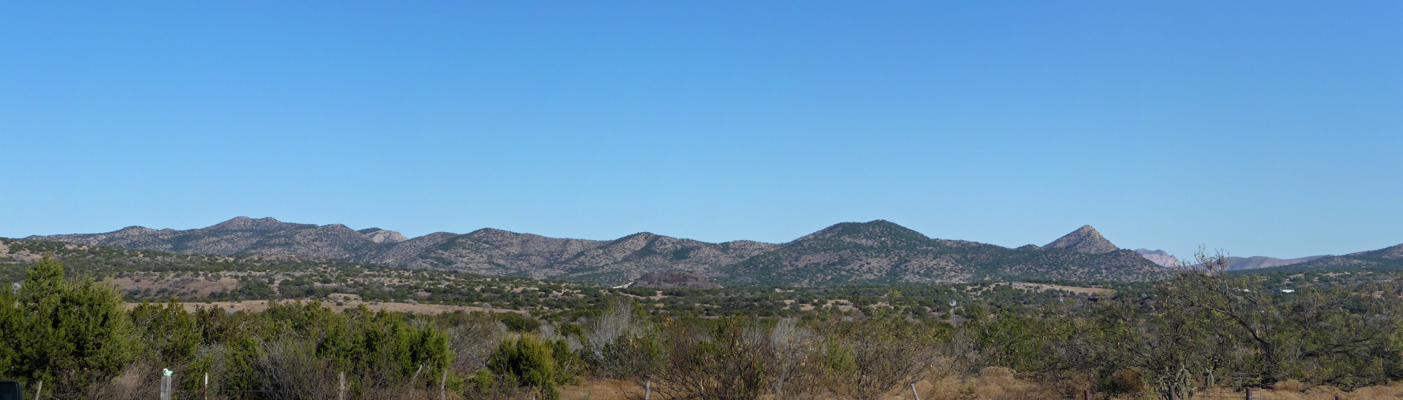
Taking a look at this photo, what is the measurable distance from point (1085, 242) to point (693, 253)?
64200 mm

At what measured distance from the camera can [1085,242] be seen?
132625 mm

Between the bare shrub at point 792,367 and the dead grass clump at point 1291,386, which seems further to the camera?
the dead grass clump at point 1291,386

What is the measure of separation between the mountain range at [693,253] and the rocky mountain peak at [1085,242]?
1.17 feet

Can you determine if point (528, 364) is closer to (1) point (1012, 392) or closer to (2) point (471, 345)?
(2) point (471, 345)

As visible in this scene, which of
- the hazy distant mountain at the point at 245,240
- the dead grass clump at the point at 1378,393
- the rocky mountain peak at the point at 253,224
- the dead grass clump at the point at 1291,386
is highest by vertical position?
the rocky mountain peak at the point at 253,224

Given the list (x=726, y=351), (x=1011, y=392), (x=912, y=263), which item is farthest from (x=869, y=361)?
(x=912, y=263)

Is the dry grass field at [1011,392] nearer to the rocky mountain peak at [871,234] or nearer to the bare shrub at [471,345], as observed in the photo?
the bare shrub at [471,345]

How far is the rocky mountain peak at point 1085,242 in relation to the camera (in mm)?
127975

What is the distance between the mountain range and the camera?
102 metres

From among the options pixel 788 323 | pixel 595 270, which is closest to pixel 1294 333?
pixel 788 323

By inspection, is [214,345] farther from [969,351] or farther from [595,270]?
[595,270]

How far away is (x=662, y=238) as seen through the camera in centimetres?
13475

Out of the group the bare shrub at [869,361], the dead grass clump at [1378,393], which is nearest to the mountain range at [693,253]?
the dead grass clump at [1378,393]

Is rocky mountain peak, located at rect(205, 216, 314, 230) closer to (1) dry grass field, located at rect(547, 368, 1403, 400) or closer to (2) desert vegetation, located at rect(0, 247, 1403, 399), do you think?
(2) desert vegetation, located at rect(0, 247, 1403, 399)
